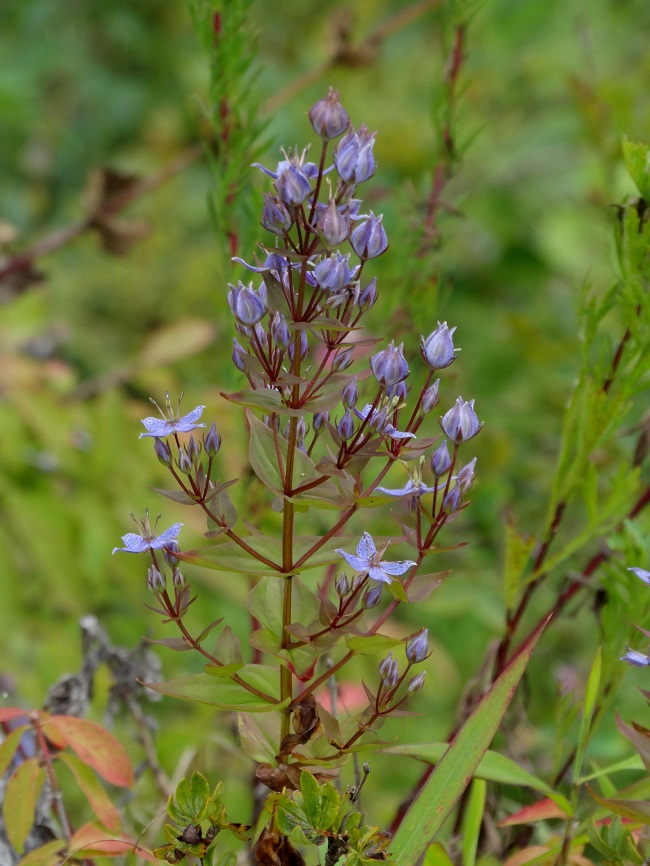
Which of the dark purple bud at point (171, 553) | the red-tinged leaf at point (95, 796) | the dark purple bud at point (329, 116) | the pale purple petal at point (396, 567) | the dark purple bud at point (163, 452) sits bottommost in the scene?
the red-tinged leaf at point (95, 796)

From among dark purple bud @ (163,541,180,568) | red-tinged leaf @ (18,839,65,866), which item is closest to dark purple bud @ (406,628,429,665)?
dark purple bud @ (163,541,180,568)

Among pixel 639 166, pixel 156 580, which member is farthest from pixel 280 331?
pixel 639 166

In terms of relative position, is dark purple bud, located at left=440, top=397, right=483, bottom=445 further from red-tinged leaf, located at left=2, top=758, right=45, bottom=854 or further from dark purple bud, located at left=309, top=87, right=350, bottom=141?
red-tinged leaf, located at left=2, top=758, right=45, bottom=854

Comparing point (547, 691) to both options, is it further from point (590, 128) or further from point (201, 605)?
point (590, 128)

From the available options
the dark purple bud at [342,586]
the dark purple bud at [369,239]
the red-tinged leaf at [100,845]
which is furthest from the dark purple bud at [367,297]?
the red-tinged leaf at [100,845]

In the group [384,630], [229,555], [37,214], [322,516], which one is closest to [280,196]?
[229,555]

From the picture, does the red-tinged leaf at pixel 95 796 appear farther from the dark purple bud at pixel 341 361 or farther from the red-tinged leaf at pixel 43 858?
the dark purple bud at pixel 341 361

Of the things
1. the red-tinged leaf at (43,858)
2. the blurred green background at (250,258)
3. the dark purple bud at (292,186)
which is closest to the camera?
the dark purple bud at (292,186)
